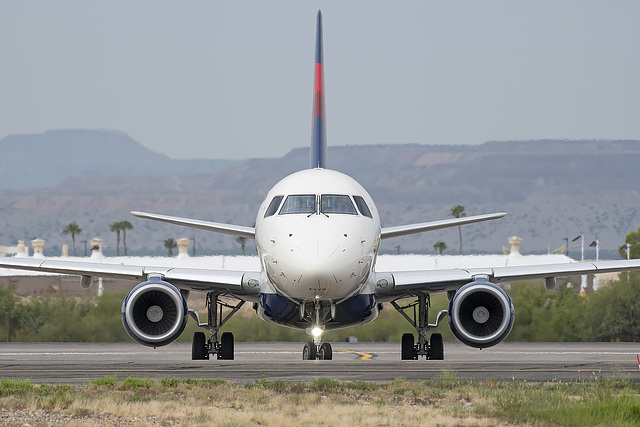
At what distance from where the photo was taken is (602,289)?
45406 mm

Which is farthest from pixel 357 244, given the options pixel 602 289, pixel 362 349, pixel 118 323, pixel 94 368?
pixel 602 289

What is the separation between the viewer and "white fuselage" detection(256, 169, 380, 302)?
22141 millimetres

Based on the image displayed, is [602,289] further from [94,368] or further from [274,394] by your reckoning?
[274,394]

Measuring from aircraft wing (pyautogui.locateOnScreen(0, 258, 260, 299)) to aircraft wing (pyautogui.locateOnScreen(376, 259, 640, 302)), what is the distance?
10.4 feet

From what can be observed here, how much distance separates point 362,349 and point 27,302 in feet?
54.3

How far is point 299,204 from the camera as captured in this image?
2361 cm

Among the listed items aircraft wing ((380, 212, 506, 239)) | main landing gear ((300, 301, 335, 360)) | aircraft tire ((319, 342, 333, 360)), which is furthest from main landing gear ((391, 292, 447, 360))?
main landing gear ((300, 301, 335, 360))

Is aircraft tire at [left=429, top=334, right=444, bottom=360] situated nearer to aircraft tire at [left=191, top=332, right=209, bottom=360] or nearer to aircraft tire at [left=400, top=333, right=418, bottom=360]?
aircraft tire at [left=400, top=333, right=418, bottom=360]

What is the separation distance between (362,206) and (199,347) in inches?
248

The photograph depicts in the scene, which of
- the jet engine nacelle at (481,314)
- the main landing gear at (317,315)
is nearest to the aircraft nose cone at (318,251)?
the main landing gear at (317,315)

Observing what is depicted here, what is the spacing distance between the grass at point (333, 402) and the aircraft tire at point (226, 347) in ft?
32.3

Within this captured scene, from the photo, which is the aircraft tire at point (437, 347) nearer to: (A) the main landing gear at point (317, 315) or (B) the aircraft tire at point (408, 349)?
(B) the aircraft tire at point (408, 349)

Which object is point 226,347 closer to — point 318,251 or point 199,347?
point 199,347

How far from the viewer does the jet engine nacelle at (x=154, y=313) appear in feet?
80.9
